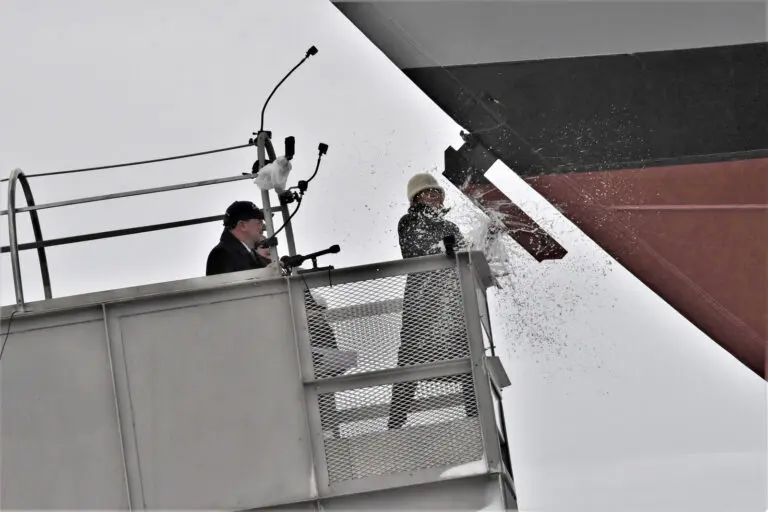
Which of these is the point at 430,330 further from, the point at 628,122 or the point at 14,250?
the point at 628,122

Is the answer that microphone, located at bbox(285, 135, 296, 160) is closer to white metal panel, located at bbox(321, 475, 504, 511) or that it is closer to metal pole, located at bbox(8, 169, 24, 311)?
metal pole, located at bbox(8, 169, 24, 311)

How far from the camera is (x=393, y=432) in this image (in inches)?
178

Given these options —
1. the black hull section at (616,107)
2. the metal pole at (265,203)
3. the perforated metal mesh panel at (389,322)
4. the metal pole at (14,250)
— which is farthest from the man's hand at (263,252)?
the black hull section at (616,107)

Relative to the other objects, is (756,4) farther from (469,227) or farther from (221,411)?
(221,411)

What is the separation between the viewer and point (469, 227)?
253 inches

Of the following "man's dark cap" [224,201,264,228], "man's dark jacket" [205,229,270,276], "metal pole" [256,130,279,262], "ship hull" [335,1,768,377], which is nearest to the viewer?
"metal pole" [256,130,279,262]

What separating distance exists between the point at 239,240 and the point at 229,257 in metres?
0.14

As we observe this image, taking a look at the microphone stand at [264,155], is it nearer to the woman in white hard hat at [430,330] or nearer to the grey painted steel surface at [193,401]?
the grey painted steel surface at [193,401]

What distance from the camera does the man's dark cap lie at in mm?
5086

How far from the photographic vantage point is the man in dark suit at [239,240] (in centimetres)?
496

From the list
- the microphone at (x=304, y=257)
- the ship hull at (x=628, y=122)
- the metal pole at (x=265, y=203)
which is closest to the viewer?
the microphone at (x=304, y=257)

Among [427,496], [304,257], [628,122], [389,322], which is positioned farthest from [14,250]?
[628,122]

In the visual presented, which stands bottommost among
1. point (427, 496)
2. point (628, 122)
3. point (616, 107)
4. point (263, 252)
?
point (427, 496)

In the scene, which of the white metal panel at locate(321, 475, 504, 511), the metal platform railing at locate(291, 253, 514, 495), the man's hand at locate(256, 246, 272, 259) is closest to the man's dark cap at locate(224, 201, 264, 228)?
the man's hand at locate(256, 246, 272, 259)
